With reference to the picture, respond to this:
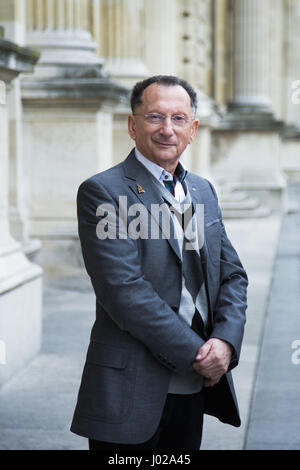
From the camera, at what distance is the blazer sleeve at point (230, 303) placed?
2822 millimetres

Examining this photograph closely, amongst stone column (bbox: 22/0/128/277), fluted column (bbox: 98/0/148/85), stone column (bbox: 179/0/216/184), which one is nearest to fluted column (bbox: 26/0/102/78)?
stone column (bbox: 22/0/128/277)

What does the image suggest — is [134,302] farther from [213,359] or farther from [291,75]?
[291,75]

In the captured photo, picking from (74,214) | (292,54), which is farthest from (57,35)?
(292,54)

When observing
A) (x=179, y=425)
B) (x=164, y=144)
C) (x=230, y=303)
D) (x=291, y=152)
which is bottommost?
(x=291, y=152)

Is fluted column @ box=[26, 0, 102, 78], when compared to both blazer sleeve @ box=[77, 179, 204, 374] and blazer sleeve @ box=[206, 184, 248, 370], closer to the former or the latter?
blazer sleeve @ box=[206, 184, 248, 370]

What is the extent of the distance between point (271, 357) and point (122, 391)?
12.8 feet

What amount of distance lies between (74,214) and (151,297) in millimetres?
6899

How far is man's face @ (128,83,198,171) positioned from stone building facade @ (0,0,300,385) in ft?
9.84

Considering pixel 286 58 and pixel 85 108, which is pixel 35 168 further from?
pixel 286 58

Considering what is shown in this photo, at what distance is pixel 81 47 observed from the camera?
9656 millimetres

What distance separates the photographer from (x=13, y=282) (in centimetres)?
586

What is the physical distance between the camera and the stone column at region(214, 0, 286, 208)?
64.9 feet

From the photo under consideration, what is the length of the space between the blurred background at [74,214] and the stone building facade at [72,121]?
14 mm
